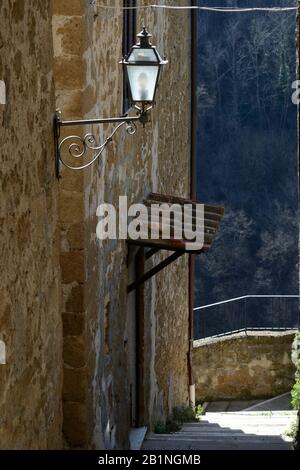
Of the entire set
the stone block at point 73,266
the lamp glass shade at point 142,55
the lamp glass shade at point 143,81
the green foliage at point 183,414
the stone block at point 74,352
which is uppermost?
the lamp glass shade at point 142,55

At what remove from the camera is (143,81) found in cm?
597

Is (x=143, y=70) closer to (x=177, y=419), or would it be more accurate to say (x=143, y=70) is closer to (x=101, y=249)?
(x=101, y=249)

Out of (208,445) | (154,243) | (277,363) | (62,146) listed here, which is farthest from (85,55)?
(277,363)

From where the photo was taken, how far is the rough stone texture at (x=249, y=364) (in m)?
15.5

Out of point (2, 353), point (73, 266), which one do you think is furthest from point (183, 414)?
point (2, 353)

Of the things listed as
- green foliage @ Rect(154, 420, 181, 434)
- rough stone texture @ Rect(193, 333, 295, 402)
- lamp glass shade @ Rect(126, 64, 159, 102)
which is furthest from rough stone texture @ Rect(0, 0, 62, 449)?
rough stone texture @ Rect(193, 333, 295, 402)

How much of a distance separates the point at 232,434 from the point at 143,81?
493 centimetres

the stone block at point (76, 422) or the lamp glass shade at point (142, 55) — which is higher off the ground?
the lamp glass shade at point (142, 55)

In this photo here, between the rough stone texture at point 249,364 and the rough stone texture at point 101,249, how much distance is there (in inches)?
188

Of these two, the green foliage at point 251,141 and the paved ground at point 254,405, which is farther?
the green foliage at point 251,141

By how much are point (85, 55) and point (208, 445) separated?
4.02m

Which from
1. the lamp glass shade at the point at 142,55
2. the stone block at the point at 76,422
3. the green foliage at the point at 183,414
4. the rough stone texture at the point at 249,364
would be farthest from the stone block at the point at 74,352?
the rough stone texture at the point at 249,364

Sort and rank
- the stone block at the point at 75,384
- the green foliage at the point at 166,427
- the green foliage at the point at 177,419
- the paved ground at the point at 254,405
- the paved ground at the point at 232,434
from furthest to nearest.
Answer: the paved ground at the point at 254,405
the green foliage at the point at 177,419
the green foliage at the point at 166,427
the paved ground at the point at 232,434
the stone block at the point at 75,384

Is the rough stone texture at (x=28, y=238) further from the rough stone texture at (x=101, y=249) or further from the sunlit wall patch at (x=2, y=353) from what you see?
the rough stone texture at (x=101, y=249)
